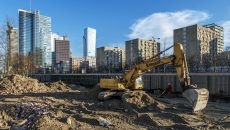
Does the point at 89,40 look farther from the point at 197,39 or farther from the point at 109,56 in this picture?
the point at 197,39

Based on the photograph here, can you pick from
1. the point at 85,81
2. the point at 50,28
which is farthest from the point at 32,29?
the point at 85,81

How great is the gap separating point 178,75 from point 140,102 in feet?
9.82

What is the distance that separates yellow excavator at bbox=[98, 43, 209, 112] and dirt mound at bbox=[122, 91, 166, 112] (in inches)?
50.8

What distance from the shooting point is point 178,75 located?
61.3ft

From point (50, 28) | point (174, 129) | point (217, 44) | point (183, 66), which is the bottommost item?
point (174, 129)

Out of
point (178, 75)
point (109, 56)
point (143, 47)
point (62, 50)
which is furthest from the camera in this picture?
point (62, 50)

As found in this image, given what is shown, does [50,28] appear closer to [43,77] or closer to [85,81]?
[43,77]

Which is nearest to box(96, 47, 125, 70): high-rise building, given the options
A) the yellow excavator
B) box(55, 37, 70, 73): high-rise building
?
box(55, 37, 70, 73): high-rise building

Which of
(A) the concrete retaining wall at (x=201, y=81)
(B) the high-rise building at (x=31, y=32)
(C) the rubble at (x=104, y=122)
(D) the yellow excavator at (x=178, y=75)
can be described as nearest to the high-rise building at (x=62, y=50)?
(B) the high-rise building at (x=31, y=32)

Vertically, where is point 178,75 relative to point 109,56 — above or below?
below

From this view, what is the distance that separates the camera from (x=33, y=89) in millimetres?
32094

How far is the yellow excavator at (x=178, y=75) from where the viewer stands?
1691 centimetres

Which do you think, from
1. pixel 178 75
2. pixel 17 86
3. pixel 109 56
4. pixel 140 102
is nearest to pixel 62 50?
pixel 109 56

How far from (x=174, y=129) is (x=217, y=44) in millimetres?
68525
